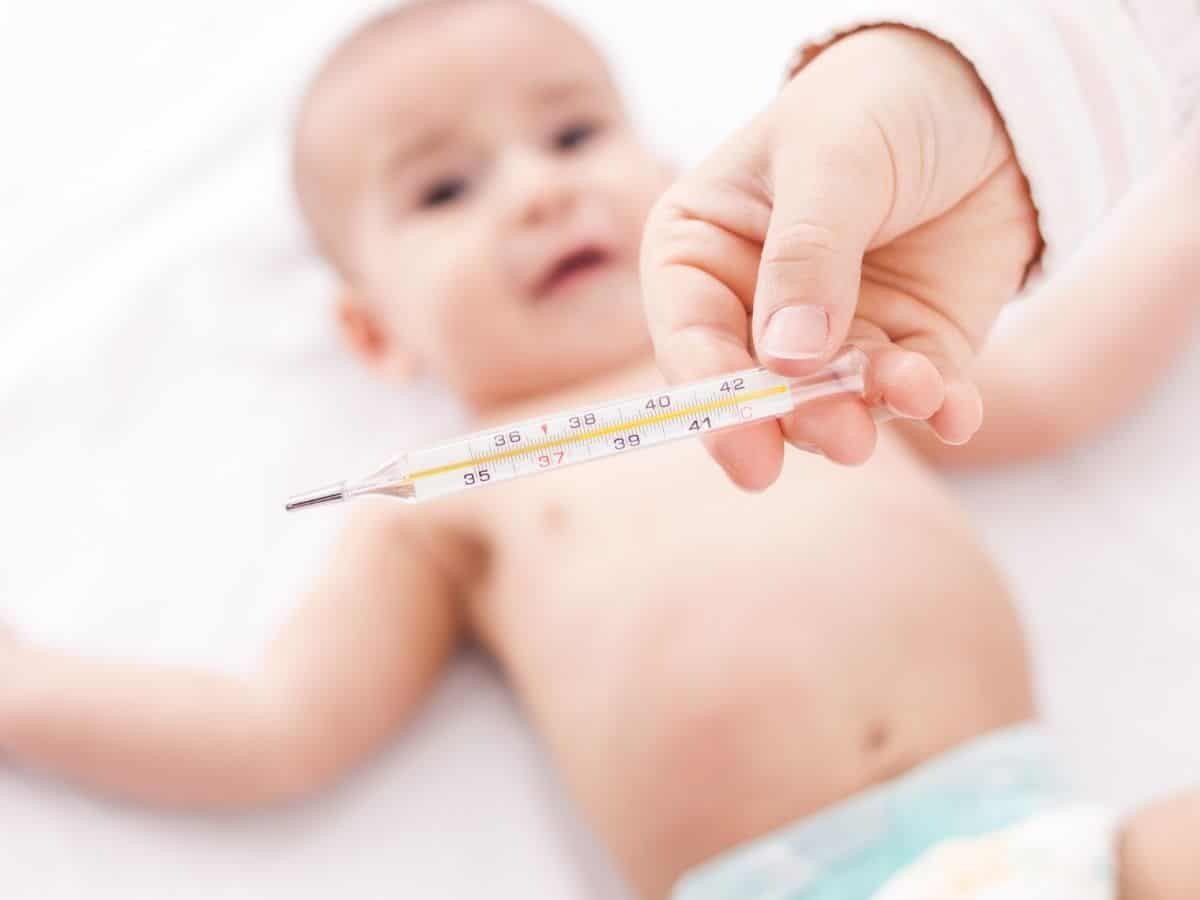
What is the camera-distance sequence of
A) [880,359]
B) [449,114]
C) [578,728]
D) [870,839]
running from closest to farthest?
1. [880,359]
2. [870,839]
3. [578,728]
4. [449,114]

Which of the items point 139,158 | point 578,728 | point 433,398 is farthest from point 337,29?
point 578,728

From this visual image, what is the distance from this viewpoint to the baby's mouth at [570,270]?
4.75 ft

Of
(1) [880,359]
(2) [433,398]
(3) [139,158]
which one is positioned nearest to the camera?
(1) [880,359]

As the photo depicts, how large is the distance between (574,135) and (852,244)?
88cm

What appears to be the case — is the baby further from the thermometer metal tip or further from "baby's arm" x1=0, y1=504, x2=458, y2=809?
the thermometer metal tip

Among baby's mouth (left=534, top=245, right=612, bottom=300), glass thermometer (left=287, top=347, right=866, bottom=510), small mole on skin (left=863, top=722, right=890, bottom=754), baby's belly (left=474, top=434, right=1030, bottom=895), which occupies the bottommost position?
small mole on skin (left=863, top=722, right=890, bottom=754)

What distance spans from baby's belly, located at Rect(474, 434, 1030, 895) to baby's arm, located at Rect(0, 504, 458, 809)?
0.17 metres

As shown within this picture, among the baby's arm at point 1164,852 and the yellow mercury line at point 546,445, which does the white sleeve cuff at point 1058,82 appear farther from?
the baby's arm at point 1164,852

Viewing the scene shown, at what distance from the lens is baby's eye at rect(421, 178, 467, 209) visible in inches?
61.1

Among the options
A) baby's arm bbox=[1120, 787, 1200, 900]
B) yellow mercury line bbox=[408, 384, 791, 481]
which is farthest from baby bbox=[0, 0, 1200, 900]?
yellow mercury line bbox=[408, 384, 791, 481]

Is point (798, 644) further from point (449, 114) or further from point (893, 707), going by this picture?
point (449, 114)

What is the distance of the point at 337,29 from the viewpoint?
6.45 ft

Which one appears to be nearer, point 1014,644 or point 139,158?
point 1014,644

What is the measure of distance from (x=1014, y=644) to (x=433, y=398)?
905mm
